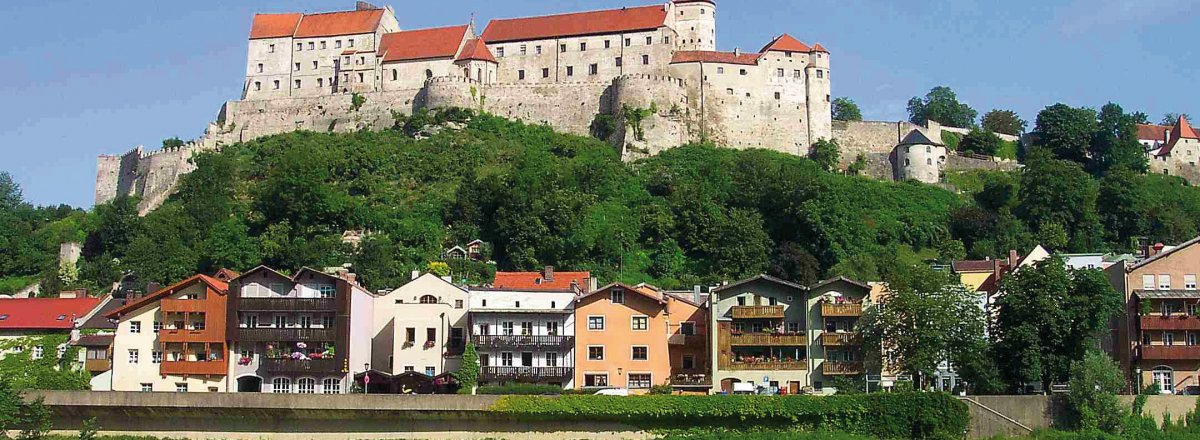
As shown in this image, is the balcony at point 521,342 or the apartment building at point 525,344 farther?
the balcony at point 521,342

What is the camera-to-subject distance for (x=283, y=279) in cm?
7088

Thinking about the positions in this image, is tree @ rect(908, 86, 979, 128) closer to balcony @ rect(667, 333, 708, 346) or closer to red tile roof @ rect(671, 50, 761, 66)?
red tile roof @ rect(671, 50, 761, 66)

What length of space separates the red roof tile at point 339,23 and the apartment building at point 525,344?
73351mm

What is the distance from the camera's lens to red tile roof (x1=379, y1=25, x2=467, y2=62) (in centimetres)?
13338

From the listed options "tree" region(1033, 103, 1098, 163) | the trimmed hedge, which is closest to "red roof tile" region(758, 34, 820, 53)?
"tree" region(1033, 103, 1098, 163)

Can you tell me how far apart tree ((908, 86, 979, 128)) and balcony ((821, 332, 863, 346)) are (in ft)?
335

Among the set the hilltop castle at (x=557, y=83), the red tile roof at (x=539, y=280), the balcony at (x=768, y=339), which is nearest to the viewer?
the balcony at (x=768, y=339)

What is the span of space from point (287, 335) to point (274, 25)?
77.6 m

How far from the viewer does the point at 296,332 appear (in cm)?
6938

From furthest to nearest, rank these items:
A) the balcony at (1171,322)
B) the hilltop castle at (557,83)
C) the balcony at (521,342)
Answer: the hilltop castle at (557,83)
the balcony at (521,342)
the balcony at (1171,322)

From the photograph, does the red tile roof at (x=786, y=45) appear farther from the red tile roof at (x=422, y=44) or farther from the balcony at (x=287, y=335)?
the balcony at (x=287, y=335)

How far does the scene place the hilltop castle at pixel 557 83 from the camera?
12812 cm

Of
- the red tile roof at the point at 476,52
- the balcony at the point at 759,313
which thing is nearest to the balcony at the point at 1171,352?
the balcony at the point at 759,313

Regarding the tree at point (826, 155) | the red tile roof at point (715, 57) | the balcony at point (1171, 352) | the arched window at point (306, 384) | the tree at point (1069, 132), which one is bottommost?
the arched window at point (306, 384)
